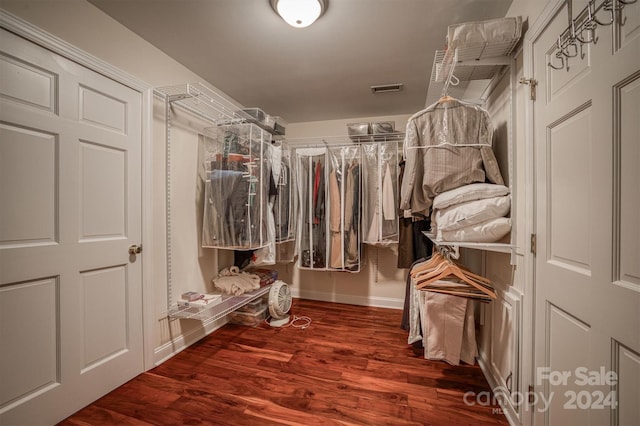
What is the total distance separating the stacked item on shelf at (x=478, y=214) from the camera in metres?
1.38

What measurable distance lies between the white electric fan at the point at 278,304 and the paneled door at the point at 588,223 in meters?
2.01

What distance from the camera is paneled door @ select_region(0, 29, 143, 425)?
1.21 m

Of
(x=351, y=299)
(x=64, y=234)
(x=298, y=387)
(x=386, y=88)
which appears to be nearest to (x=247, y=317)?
(x=298, y=387)

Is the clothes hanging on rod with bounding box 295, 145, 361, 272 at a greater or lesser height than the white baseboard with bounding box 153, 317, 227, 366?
greater

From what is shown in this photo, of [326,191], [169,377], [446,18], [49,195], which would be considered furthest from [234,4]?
[169,377]

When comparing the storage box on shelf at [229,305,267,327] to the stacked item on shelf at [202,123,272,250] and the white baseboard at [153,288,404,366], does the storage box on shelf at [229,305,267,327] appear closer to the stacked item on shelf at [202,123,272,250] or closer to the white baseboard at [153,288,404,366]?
the white baseboard at [153,288,404,366]

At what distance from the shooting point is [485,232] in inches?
54.9

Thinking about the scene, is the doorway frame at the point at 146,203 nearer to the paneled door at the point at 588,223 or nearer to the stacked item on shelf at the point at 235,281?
the stacked item on shelf at the point at 235,281

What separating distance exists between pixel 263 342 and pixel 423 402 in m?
1.37

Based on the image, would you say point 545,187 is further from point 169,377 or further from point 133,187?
point 169,377

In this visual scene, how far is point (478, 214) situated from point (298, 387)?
1581 mm

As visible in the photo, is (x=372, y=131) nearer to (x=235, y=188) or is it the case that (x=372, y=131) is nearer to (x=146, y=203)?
(x=235, y=188)

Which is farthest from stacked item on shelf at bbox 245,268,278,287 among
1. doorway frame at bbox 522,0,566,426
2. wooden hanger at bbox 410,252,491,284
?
doorway frame at bbox 522,0,566,426

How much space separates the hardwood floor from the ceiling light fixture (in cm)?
235
